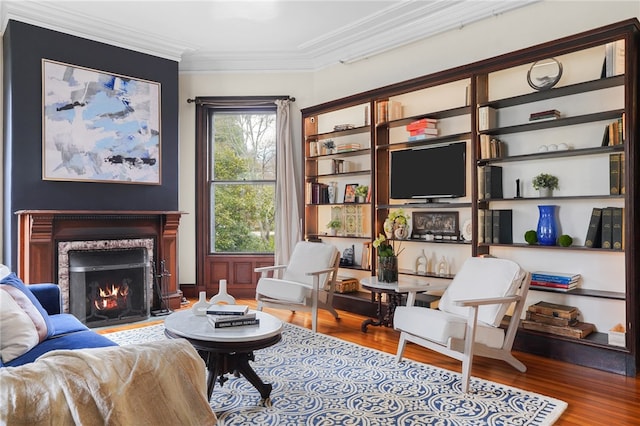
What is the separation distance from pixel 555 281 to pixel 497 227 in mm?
665

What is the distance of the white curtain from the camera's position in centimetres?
598

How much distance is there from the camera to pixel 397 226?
4.75m

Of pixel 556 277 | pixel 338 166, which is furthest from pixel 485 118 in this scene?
pixel 338 166

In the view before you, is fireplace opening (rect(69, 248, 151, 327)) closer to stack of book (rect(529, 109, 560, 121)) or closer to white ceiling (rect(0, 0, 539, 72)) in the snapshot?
white ceiling (rect(0, 0, 539, 72))

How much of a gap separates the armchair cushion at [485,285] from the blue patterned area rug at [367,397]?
49cm

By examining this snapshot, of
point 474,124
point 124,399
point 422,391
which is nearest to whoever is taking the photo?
point 124,399

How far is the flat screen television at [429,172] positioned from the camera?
4422 mm

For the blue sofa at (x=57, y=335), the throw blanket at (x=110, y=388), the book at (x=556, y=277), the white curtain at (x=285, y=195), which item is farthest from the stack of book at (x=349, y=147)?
the throw blanket at (x=110, y=388)

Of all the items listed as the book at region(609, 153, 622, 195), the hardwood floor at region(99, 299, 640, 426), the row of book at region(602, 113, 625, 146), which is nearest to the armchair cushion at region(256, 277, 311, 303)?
the hardwood floor at region(99, 299, 640, 426)

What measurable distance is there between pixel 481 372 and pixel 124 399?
2787 millimetres

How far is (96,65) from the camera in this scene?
500 cm

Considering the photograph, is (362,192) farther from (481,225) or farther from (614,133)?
(614,133)

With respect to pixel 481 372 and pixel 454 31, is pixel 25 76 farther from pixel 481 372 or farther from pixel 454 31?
pixel 481 372

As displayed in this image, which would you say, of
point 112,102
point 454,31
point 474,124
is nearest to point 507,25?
point 454,31
